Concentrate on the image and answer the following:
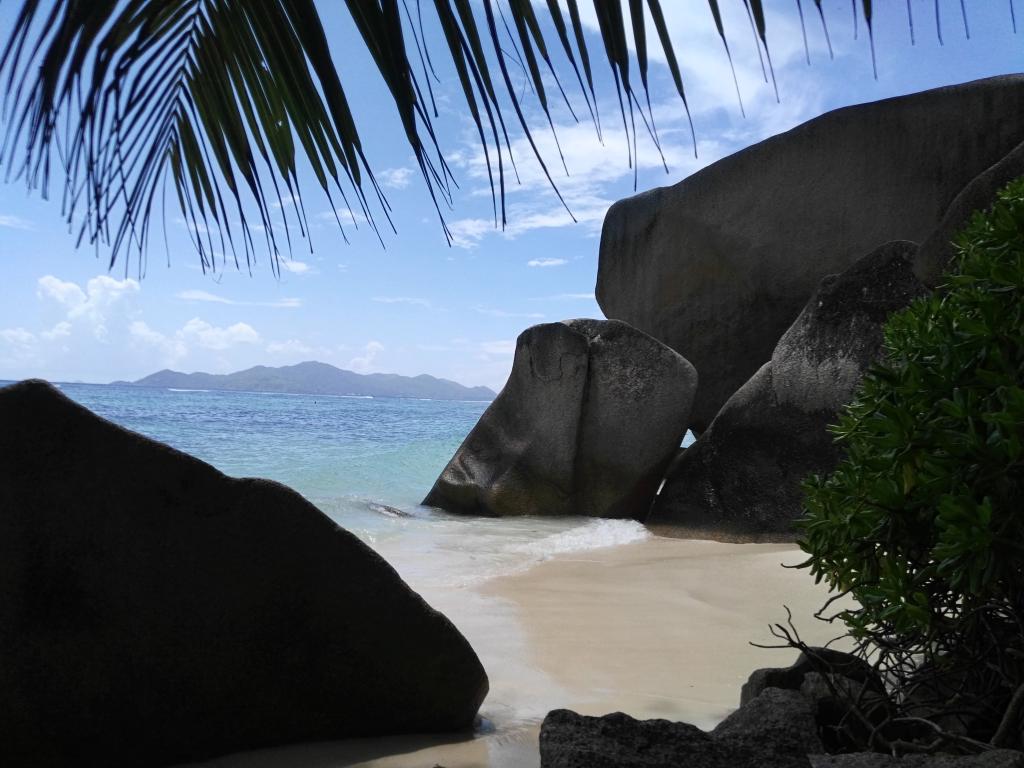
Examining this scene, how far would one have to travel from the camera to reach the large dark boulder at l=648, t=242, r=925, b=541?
604 cm

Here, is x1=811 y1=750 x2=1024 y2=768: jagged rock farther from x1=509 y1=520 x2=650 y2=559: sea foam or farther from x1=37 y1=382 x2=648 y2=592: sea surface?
x1=509 y1=520 x2=650 y2=559: sea foam

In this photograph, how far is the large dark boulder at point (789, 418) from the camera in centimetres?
604

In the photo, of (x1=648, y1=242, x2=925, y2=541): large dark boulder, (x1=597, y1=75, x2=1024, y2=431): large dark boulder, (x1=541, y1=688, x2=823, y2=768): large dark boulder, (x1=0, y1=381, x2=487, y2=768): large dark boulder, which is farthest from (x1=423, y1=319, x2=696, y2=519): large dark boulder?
(x1=541, y1=688, x2=823, y2=768): large dark boulder

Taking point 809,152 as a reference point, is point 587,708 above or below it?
below

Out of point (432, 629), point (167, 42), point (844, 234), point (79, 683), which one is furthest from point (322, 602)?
point (844, 234)

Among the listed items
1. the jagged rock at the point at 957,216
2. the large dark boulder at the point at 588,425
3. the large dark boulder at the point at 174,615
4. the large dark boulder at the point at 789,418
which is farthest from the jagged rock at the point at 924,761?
the large dark boulder at the point at 588,425

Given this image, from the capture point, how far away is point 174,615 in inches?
76.3

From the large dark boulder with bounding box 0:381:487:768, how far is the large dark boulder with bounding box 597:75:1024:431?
8327 mm

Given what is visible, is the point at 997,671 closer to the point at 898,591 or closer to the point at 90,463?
the point at 898,591

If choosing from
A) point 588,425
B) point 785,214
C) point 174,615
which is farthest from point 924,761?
point 785,214

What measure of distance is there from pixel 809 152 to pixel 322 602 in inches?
352

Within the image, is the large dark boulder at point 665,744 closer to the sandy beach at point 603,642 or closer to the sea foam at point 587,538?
the sandy beach at point 603,642

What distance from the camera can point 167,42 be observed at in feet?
3.41

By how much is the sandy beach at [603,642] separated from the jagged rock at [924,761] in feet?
2.55
